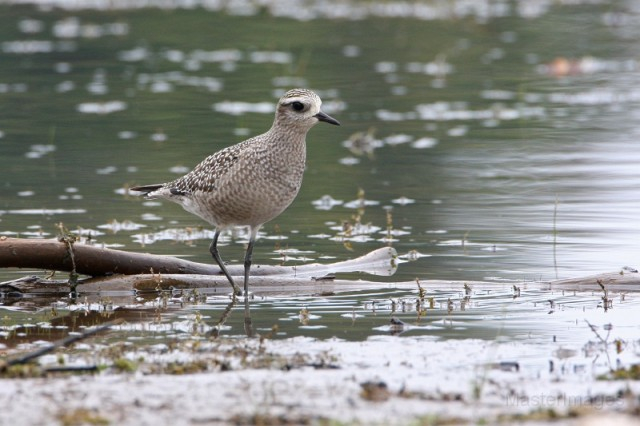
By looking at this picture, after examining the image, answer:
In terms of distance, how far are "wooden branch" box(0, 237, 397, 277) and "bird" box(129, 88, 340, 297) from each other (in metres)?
0.29

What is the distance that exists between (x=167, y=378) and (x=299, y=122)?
332cm

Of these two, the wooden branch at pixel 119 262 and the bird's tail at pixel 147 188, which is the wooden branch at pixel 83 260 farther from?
the bird's tail at pixel 147 188

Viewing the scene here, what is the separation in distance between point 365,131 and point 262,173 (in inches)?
294

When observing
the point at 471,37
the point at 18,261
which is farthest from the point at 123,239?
the point at 471,37

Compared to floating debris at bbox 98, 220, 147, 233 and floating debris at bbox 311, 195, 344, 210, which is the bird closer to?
floating debris at bbox 98, 220, 147, 233

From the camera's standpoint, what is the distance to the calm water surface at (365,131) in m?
10.5

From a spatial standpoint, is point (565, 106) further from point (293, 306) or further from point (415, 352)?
point (415, 352)

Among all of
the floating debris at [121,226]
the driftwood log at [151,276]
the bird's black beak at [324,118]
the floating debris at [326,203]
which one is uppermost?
the bird's black beak at [324,118]

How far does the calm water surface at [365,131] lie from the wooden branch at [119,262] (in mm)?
339

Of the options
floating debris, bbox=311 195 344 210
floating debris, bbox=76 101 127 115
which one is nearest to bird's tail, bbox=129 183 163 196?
floating debris, bbox=311 195 344 210

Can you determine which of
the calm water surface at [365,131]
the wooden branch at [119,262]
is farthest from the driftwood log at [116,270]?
the calm water surface at [365,131]

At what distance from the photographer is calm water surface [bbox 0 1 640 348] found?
1052 centimetres

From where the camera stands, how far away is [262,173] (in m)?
9.03

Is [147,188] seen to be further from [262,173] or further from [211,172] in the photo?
[262,173]
